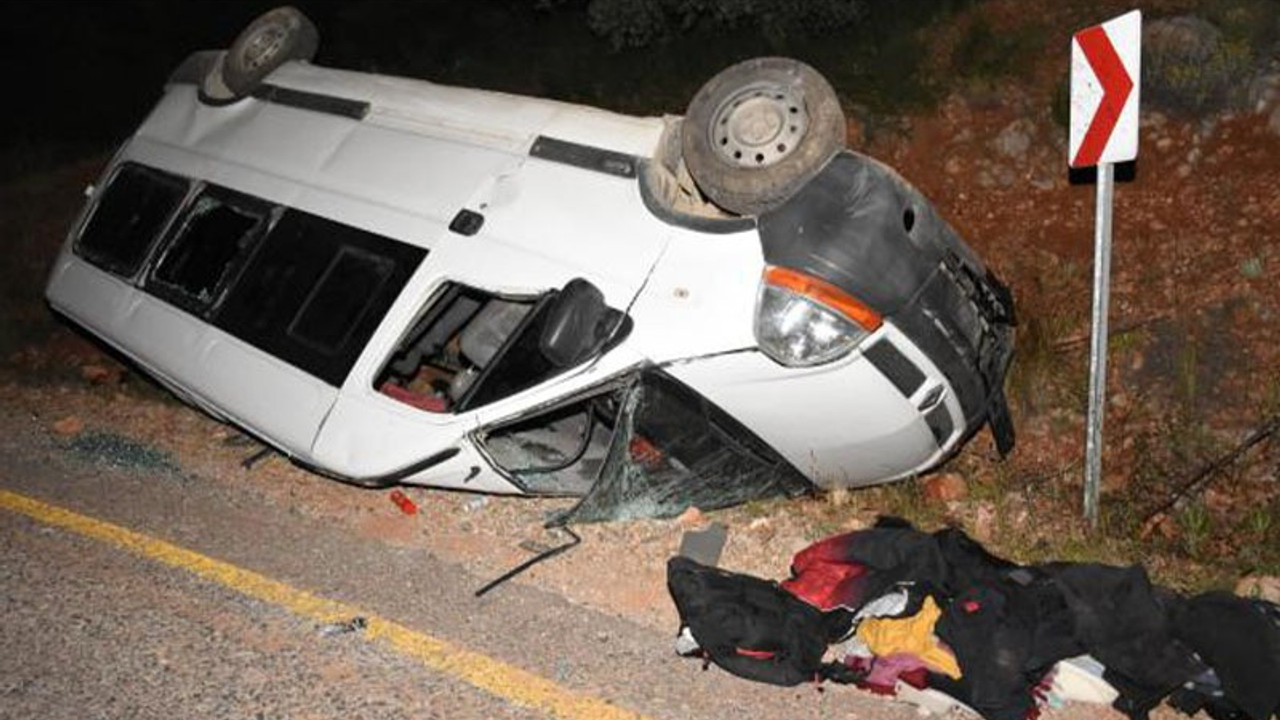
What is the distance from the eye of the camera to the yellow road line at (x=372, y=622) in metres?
3.95

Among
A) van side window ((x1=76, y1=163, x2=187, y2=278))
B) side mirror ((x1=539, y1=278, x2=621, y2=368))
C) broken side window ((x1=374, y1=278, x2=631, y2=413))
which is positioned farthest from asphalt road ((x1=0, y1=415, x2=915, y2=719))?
van side window ((x1=76, y1=163, x2=187, y2=278))

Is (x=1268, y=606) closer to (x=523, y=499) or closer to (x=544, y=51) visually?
(x=523, y=499)

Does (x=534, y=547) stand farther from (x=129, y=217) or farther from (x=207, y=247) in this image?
(x=129, y=217)

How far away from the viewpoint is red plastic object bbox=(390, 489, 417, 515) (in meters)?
5.24

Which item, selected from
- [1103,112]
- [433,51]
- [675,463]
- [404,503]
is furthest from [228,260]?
[433,51]

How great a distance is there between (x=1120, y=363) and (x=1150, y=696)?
8.81 ft

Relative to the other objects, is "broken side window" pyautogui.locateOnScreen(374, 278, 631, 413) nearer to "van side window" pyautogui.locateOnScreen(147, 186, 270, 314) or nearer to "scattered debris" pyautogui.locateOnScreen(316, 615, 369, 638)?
"scattered debris" pyautogui.locateOnScreen(316, 615, 369, 638)

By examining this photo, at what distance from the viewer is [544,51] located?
10.5 m

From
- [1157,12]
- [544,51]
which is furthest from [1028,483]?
[544,51]

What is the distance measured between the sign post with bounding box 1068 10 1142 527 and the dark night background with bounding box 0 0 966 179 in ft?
12.0

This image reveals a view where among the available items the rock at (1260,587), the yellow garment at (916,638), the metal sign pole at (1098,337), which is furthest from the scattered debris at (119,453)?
the rock at (1260,587)

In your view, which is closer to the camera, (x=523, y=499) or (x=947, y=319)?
(x=947, y=319)

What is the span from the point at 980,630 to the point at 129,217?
4.69 m

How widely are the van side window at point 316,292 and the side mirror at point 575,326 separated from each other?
Result: 2.52 feet
